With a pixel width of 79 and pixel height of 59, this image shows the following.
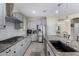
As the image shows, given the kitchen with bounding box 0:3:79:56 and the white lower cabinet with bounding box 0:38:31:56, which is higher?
the kitchen with bounding box 0:3:79:56

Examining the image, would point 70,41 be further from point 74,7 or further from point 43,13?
point 43,13

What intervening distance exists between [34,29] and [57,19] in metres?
0.47

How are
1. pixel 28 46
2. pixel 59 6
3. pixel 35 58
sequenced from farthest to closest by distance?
pixel 28 46
pixel 59 6
pixel 35 58

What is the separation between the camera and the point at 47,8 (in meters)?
1.56

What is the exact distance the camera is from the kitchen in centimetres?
153

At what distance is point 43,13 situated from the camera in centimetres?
163

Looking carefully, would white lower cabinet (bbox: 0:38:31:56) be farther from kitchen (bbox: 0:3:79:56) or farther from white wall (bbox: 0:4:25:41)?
white wall (bbox: 0:4:25:41)

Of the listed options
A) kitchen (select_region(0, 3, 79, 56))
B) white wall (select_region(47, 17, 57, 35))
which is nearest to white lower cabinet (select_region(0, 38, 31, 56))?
kitchen (select_region(0, 3, 79, 56))

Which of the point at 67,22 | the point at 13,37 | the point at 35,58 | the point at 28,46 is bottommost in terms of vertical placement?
the point at 35,58

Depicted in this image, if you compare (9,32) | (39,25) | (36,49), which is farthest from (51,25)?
(9,32)

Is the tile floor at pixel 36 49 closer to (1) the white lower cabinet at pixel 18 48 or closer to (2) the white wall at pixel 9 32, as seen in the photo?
(1) the white lower cabinet at pixel 18 48

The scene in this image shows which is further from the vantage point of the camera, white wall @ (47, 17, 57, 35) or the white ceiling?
white wall @ (47, 17, 57, 35)

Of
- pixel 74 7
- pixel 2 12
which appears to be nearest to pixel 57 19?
pixel 74 7

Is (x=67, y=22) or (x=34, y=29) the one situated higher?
(x=67, y=22)
